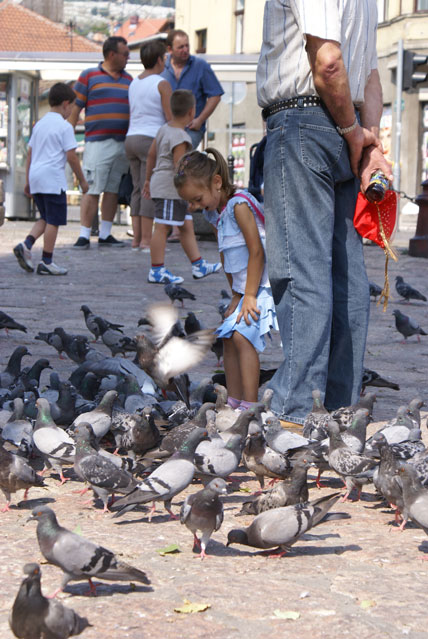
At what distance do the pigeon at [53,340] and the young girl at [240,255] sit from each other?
98.2 inches

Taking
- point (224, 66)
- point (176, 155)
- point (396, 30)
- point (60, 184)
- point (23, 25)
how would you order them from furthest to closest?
point (23, 25), point (396, 30), point (224, 66), point (60, 184), point (176, 155)

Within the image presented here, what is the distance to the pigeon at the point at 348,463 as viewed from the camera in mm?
4539

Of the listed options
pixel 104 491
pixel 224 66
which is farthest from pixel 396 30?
pixel 104 491

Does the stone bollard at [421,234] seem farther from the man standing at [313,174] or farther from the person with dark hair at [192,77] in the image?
the man standing at [313,174]

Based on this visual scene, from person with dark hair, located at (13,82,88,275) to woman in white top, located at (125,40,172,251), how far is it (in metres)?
0.75

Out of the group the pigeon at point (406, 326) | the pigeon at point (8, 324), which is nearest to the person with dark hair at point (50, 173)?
the pigeon at point (8, 324)

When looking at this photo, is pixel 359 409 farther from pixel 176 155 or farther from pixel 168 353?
pixel 176 155

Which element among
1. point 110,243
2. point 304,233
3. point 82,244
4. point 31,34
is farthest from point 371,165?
point 31,34

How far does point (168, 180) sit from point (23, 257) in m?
2.41

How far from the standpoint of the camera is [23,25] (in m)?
55.3

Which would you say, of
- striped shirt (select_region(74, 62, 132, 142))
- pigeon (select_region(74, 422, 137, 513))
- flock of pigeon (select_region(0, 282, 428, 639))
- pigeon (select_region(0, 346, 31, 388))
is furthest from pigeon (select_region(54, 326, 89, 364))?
striped shirt (select_region(74, 62, 132, 142))

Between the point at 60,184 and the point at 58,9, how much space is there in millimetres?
52821

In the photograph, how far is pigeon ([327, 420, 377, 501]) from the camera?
4.54 m

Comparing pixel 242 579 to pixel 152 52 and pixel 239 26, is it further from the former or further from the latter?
pixel 239 26
